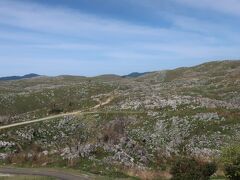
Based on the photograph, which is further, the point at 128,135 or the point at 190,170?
the point at 128,135

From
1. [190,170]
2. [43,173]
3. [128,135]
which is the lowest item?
[43,173]

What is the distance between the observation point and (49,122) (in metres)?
92.0

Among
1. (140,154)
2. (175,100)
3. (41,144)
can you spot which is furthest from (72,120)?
(140,154)

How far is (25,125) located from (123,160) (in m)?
35.2

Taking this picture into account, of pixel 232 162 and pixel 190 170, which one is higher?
pixel 232 162

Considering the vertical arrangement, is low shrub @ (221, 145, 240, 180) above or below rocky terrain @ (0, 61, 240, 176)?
above

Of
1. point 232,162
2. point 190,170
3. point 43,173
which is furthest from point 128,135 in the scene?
point 232,162

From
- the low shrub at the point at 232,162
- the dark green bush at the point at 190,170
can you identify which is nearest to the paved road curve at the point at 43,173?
the dark green bush at the point at 190,170

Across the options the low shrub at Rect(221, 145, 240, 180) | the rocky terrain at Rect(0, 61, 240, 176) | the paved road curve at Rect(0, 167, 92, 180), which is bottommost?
the paved road curve at Rect(0, 167, 92, 180)

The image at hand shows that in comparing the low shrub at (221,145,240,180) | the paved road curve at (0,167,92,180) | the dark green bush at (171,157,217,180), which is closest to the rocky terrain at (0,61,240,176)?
the paved road curve at (0,167,92,180)

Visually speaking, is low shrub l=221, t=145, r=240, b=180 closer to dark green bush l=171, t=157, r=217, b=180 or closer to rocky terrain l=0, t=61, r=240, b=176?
dark green bush l=171, t=157, r=217, b=180

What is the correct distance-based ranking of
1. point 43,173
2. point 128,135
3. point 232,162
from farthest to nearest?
point 128,135 < point 43,173 < point 232,162

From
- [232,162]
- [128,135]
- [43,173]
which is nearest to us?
[232,162]

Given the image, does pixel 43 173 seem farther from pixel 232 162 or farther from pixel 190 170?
pixel 232 162
